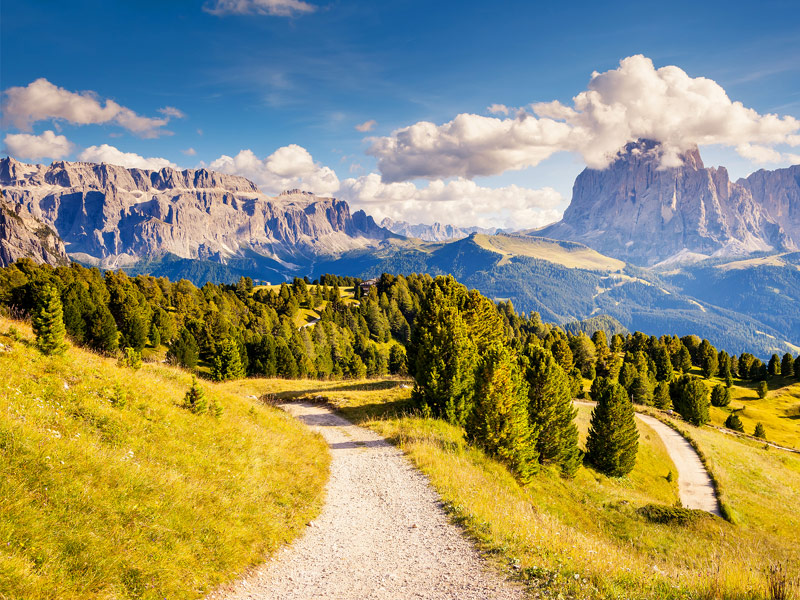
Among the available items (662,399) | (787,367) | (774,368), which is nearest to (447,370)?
(662,399)

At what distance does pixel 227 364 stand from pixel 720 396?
110621 mm

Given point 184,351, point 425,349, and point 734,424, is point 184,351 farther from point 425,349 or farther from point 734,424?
point 734,424

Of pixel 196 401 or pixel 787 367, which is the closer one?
pixel 196 401

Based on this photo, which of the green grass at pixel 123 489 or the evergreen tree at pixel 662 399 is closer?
the green grass at pixel 123 489

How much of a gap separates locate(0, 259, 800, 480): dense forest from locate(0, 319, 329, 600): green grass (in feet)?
13.3

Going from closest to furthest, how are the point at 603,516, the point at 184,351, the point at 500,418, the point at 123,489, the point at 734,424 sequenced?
the point at 123,489 → the point at 500,418 → the point at 603,516 → the point at 184,351 → the point at 734,424

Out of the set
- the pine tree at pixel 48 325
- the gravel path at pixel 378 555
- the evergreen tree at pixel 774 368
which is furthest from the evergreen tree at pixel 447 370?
the evergreen tree at pixel 774 368

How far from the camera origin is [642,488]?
139ft

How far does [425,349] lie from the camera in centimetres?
2748

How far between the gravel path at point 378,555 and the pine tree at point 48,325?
12.7 m

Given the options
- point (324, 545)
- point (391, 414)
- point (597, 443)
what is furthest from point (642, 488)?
point (324, 545)

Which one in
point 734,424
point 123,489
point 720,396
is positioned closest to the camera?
point 123,489

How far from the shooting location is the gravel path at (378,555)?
934cm

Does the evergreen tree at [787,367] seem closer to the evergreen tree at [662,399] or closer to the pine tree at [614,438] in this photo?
the evergreen tree at [662,399]
